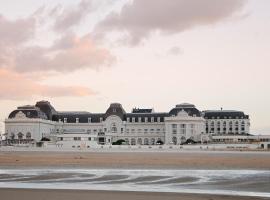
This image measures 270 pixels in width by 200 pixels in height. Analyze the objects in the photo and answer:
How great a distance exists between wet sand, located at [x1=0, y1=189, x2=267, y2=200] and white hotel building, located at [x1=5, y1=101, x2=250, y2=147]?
475 ft

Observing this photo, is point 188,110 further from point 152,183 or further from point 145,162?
point 152,183

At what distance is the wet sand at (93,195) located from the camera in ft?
75.9

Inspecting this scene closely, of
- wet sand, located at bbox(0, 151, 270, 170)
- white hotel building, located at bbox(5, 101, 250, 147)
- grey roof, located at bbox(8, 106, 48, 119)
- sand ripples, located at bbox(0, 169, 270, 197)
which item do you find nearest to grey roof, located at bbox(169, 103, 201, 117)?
white hotel building, located at bbox(5, 101, 250, 147)

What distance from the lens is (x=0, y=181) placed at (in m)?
31.4

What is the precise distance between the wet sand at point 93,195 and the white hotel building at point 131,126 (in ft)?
475

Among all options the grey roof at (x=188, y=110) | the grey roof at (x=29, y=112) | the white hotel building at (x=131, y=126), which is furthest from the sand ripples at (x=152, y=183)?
the grey roof at (x=29, y=112)

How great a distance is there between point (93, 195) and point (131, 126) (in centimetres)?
16737

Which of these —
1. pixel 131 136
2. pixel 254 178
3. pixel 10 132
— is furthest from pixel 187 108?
pixel 254 178

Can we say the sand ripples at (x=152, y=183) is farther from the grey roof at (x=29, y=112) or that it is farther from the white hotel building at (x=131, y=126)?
the grey roof at (x=29, y=112)

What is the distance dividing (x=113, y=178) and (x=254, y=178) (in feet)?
30.9

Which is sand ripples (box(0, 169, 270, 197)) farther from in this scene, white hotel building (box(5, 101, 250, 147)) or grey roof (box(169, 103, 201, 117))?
grey roof (box(169, 103, 201, 117))

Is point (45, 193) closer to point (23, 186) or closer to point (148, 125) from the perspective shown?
point (23, 186)

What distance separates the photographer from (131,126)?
628 ft

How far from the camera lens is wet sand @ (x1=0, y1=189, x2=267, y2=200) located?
23148 millimetres
